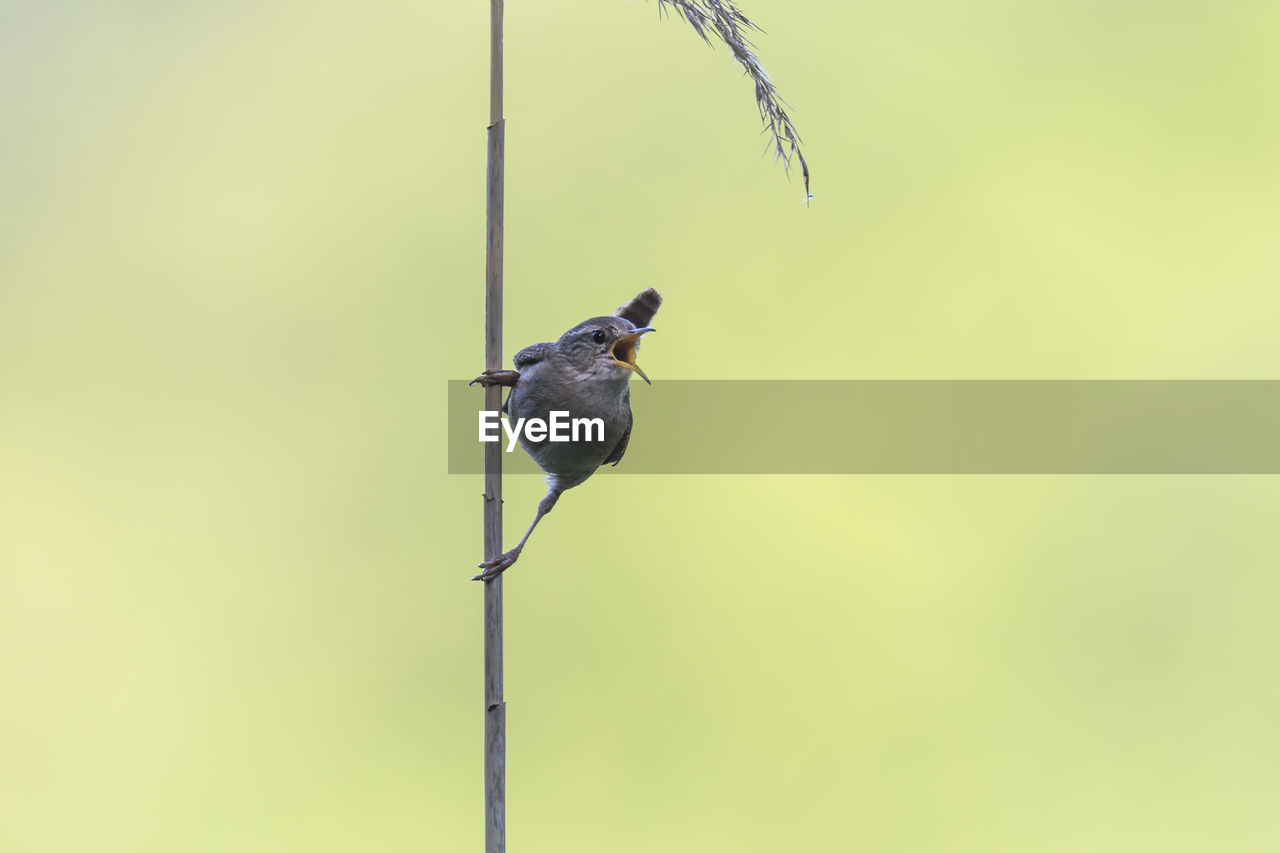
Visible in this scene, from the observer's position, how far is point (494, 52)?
1.99 metres

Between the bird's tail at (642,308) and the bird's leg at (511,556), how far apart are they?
52 cm

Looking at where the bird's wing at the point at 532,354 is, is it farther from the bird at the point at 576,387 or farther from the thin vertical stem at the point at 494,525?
the thin vertical stem at the point at 494,525

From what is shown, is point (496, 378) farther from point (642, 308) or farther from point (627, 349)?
point (642, 308)

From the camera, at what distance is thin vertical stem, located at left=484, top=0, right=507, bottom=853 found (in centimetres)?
195

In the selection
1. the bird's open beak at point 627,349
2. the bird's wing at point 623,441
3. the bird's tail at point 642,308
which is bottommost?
the bird's wing at point 623,441

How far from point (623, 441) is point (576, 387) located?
357mm

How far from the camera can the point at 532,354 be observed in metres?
2.38

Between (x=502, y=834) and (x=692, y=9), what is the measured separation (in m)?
1.78

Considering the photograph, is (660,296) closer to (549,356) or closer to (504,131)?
(549,356)

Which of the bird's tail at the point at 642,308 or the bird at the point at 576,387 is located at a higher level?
the bird's tail at the point at 642,308

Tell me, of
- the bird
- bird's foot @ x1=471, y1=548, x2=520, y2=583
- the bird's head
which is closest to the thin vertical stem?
bird's foot @ x1=471, y1=548, x2=520, y2=583

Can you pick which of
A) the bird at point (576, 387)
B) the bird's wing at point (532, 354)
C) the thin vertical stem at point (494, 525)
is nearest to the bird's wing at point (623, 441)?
the bird at point (576, 387)

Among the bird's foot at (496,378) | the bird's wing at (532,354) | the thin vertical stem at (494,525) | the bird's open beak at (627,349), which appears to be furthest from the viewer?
the bird's wing at (532,354)

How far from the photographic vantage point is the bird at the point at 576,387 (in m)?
2.26
